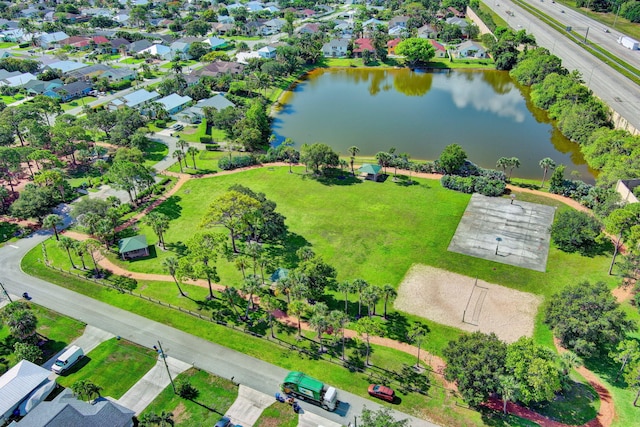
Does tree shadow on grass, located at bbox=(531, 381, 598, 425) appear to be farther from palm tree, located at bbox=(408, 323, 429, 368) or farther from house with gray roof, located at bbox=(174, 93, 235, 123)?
house with gray roof, located at bbox=(174, 93, 235, 123)

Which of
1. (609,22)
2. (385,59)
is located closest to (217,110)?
(385,59)

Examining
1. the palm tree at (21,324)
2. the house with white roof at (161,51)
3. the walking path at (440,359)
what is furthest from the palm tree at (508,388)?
the house with white roof at (161,51)

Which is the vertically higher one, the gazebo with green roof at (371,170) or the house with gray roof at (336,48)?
the house with gray roof at (336,48)

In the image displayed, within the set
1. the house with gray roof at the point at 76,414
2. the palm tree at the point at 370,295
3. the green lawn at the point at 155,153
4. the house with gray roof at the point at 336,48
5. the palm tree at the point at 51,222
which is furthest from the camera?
the house with gray roof at the point at 336,48

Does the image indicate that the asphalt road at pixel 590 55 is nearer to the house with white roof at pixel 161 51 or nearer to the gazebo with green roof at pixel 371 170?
the gazebo with green roof at pixel 371 170

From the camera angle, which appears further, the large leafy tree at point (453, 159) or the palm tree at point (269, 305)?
the large leafy tree at point (453, 159)

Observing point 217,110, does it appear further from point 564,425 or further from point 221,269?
point 564,425
